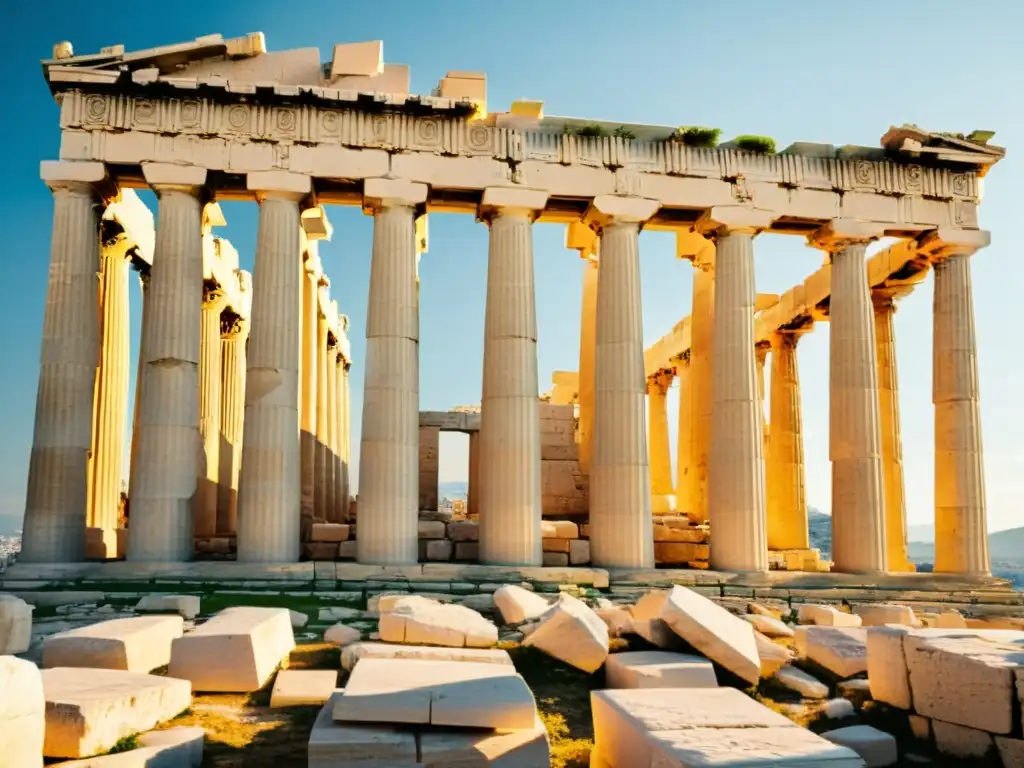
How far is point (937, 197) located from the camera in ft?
77.7

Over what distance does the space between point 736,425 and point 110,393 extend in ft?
50.8

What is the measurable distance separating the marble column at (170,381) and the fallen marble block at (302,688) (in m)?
10.5

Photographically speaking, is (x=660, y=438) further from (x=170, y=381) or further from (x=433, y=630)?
(x=433, y=630)

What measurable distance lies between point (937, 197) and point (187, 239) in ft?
61.6

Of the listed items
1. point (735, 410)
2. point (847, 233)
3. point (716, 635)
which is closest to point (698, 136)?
point (847, 233)

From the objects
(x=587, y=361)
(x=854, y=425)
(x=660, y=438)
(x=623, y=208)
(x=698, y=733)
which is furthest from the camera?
(x=660, y=438)

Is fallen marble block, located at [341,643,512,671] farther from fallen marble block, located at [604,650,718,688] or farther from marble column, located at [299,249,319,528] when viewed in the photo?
marble column, located at [299,249,319,528]

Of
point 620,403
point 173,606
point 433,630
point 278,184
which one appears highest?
point 278,184

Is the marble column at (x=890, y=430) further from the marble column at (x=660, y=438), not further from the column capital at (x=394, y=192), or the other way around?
the column capital at (x=394, y=192)

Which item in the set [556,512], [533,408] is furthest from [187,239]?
[556,512]

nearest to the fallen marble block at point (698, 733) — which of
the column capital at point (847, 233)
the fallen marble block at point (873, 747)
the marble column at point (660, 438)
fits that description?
the fallen marble block at point (873, 747)

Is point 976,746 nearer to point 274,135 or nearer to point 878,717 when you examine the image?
point 878,717

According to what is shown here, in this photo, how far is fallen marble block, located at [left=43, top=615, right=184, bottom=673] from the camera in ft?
32.0

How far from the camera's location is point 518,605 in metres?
14.1
